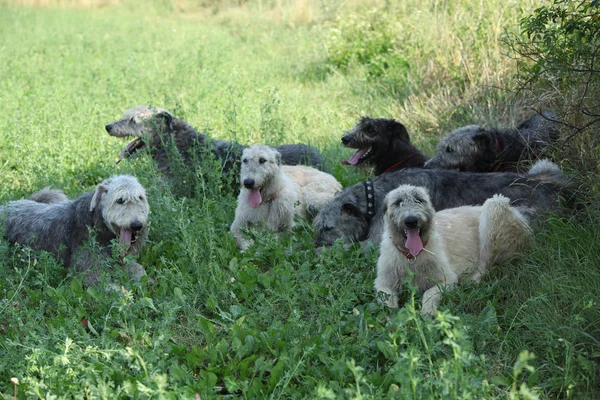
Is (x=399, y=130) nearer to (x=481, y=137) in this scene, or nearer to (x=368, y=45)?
(x=481, y=137)

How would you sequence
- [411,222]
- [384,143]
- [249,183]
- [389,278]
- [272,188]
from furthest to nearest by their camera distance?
[384,143] → [272,188] → [249,183] → [389,278] → [411,222]

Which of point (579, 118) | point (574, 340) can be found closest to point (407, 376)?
point (574, 340)

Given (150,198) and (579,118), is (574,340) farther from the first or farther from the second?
(150,198)

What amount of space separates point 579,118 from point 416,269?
2.45 meters

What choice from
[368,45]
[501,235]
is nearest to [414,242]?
[501,235]

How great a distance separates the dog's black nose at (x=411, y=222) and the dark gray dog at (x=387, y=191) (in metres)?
1.36

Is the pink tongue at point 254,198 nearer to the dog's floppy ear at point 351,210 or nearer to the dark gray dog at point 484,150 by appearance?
the dog's floppy ear at point 351,210

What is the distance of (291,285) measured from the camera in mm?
6184

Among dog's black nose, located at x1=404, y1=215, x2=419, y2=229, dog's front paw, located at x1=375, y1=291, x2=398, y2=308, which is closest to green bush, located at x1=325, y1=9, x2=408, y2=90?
dog's black nose, located at x1=404, y1=215, x2=419, y2=229

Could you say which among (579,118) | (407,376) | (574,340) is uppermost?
(579,118)

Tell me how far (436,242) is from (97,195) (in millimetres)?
3319

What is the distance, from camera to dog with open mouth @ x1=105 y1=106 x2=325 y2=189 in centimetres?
927

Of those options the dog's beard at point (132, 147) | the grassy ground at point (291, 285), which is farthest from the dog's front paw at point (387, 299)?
the dog's beard at point (132, 147)

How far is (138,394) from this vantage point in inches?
169
